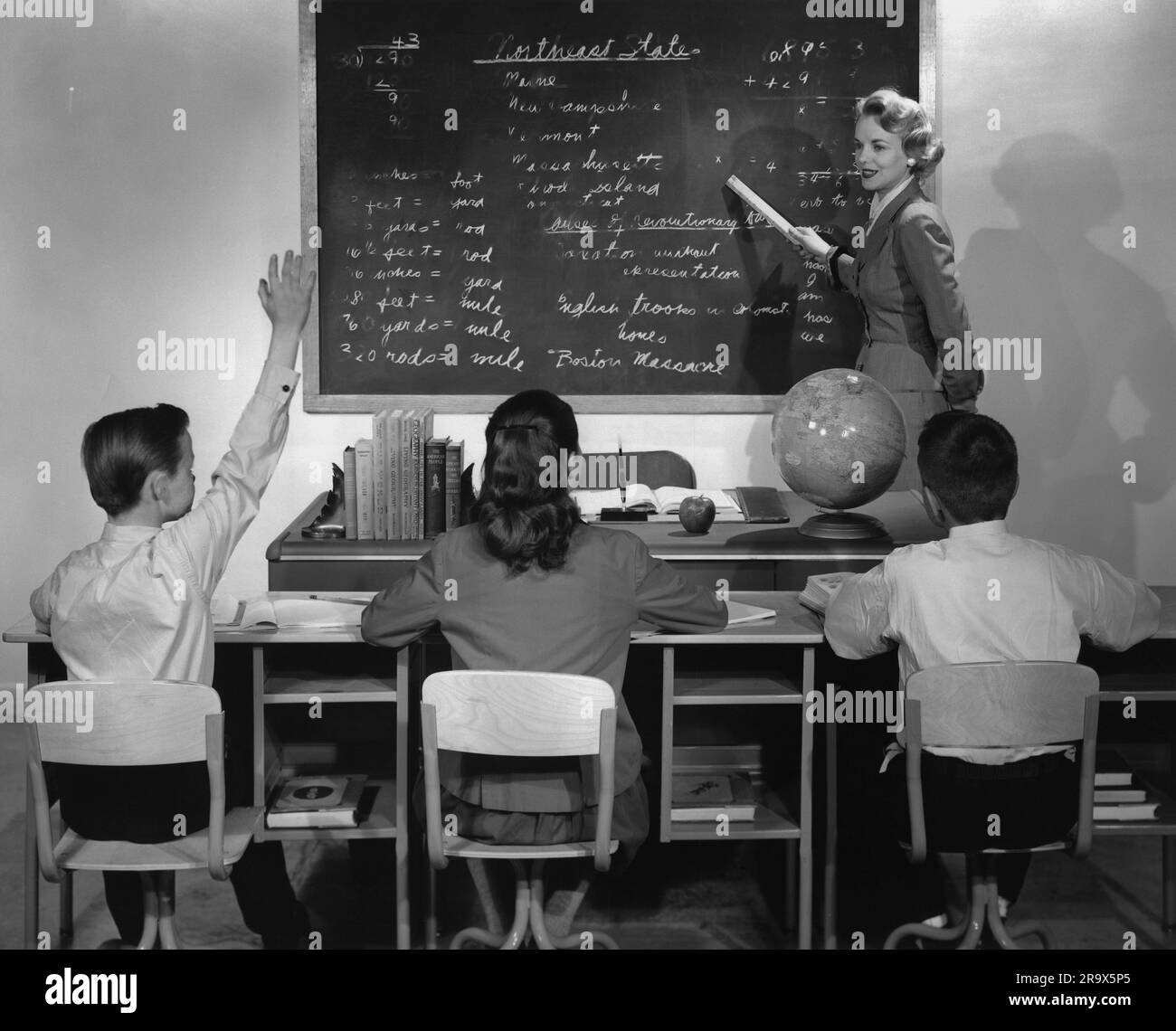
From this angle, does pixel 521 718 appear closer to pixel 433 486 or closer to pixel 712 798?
pixel 712 798

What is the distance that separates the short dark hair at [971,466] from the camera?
254 cm

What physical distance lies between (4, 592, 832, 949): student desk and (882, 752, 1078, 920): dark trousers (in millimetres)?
375

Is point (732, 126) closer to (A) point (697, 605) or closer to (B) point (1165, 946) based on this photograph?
(A) point (697, 605)

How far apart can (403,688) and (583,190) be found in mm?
2551

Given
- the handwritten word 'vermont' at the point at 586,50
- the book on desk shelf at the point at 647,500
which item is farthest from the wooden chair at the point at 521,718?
the handwritten word 'vermont' at the point at 586,50

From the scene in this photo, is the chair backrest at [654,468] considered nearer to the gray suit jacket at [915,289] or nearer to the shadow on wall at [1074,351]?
the gray suit jacket at [915,289]

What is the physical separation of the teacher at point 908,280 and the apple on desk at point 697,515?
78 cm

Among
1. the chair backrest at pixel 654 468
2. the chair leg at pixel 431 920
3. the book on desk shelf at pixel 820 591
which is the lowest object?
the chair leg at pixel 431 920

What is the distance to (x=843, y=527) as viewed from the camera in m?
3.38

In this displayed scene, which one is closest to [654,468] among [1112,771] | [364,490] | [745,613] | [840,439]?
[364,490]

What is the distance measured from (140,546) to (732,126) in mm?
2953

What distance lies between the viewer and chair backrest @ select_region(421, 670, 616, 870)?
223 cm

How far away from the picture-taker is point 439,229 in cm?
480

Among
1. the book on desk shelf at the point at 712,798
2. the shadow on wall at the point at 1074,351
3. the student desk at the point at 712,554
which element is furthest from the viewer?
the shadow on wall at the point at 1074,351
